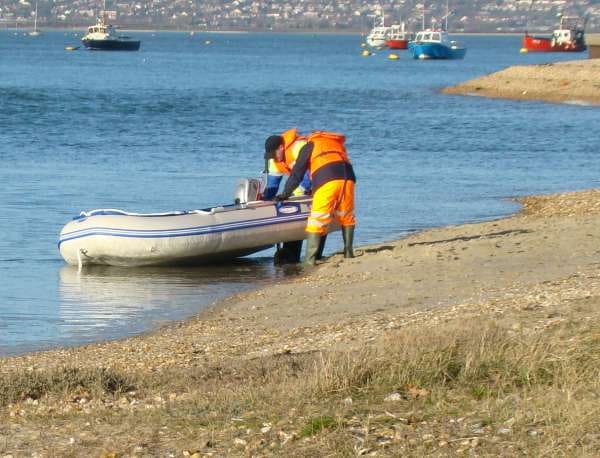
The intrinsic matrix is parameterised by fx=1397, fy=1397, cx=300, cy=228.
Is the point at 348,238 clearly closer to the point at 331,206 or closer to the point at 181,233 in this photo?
the point at 331,206

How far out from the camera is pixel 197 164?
2828cm

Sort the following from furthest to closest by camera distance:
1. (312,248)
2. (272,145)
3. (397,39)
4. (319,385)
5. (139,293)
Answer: (397,39)
(312,248)
(272,145)
(139,293)
(319,385)

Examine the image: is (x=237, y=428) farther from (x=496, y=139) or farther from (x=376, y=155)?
(x=496, y=139)

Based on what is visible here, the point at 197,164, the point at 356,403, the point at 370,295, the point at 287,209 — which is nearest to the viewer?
the point at 356,403

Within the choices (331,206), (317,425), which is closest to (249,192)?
(331,206)

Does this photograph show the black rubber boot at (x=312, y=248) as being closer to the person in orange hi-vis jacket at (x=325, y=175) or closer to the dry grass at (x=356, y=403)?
the person in orange hi-vis jacket at (x=325, y=175)

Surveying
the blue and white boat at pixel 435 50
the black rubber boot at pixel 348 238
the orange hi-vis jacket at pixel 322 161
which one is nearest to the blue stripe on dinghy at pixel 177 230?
the black rubber boot at pixel 348 238

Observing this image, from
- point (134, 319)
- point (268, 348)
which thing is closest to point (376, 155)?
point (134, 319)

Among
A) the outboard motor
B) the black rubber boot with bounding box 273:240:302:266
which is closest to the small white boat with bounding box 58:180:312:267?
the outboard motor

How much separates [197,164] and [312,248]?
14.0 m

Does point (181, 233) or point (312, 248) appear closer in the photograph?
point (312, 248)

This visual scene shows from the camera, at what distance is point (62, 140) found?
34.7m

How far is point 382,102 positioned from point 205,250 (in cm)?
4085

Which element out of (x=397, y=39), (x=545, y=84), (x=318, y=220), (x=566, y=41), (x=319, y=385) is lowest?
(x=397, y=39)
